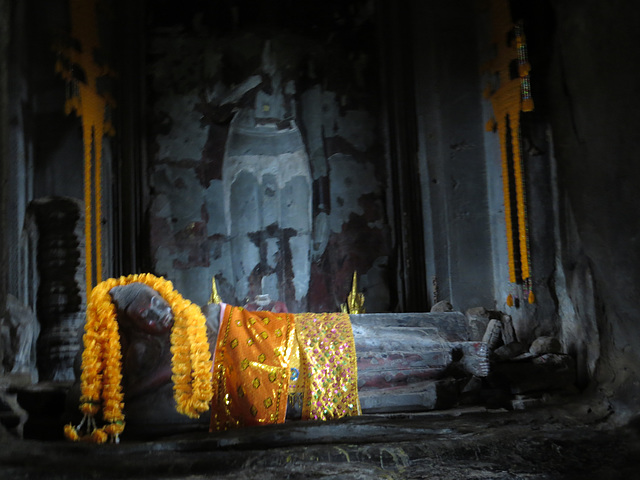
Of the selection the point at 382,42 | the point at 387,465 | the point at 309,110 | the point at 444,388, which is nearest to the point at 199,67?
the point at 309,110

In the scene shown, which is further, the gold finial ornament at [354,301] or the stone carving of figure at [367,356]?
the gold finial ornament at [354,301]

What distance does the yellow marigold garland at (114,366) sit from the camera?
2775 millimetres

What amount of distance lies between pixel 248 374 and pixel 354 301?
2791 mm

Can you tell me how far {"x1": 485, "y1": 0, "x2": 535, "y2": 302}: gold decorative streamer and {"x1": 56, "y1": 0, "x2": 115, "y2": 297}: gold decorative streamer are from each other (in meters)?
3.31

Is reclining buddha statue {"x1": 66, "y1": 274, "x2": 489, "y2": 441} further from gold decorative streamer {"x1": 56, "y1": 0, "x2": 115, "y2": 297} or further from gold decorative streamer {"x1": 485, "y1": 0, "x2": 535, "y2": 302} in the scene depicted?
gold decorative streamer {"x1": 56, "y1": 0, "x2": 115, "y2": 297}

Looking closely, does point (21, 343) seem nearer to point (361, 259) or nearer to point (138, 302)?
point (138, 302)

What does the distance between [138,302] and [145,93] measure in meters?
3.67

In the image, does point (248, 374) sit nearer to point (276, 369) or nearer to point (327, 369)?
point (276, 369)

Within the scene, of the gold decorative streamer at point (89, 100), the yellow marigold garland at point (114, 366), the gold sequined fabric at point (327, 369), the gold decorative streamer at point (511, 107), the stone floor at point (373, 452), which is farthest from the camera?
the gold decorative streamer at point (89, 100)

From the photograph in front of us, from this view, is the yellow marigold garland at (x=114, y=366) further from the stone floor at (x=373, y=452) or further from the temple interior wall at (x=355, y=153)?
the temple interior wall at (x=355, y=153)

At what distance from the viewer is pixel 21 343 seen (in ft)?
12.5

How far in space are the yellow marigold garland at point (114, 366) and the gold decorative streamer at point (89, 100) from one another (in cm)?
178

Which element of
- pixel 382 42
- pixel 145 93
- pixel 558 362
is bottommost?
pixel 558 362

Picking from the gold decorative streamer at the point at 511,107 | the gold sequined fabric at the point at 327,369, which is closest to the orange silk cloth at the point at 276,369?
the gold sequined fabric at the point at 327,369
